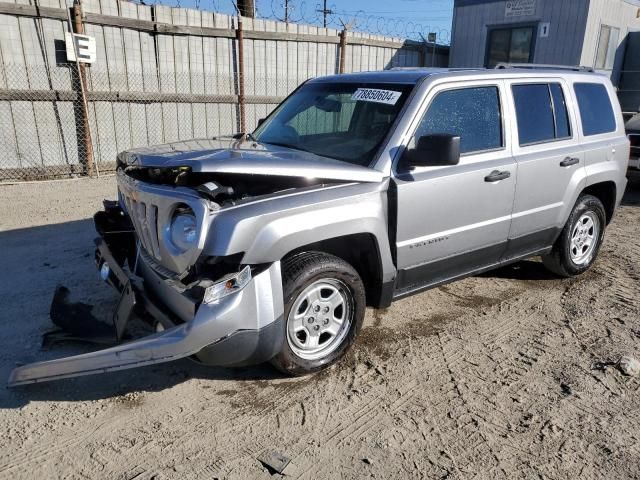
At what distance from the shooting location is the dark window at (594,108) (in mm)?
4879

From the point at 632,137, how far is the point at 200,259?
937cm

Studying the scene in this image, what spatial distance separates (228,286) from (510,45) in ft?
48.6

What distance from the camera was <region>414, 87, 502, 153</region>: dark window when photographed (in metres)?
3.74

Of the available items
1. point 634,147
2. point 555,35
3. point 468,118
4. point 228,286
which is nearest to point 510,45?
point 555,35

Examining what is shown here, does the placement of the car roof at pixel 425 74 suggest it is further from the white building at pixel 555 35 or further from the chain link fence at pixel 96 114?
the white building at pixel 555 35

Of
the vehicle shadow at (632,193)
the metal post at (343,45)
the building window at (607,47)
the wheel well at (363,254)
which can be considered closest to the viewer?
the wheel well at (363,254)

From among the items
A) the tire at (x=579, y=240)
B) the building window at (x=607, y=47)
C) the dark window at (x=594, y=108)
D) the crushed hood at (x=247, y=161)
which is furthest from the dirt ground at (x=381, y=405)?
the building window at (x=607, y=47)

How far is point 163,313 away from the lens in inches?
120

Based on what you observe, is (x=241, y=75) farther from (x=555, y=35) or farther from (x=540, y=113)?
(x=555, y=35)

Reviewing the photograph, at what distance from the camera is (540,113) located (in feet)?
14.6

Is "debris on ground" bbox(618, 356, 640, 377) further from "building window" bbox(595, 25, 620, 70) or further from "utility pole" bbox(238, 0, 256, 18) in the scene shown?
"building window" bbox(595, 25, 620, 70)

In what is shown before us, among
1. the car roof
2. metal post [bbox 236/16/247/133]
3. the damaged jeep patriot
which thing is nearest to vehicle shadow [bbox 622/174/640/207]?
the damaged jeep patriot

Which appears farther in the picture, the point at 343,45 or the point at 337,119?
the point at 343,45

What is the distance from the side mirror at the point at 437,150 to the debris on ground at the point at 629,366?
6.07 feet
